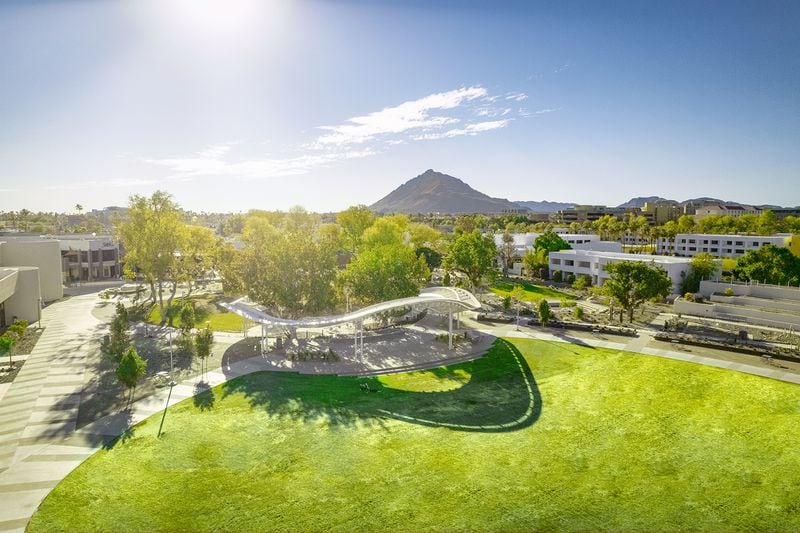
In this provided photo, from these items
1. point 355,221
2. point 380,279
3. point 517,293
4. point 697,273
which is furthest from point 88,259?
point 697,273

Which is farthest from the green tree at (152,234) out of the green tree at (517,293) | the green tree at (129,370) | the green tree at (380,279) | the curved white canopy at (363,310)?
the green tree at (517,293)

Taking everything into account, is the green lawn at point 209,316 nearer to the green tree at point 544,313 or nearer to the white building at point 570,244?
the green tree at point 544,313

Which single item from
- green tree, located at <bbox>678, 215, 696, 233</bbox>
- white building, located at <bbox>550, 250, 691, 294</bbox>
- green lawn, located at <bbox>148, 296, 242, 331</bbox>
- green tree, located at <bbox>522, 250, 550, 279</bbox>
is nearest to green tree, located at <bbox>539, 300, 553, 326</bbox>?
white building, located at <bbox>550, 250, 691, 294</bbox>

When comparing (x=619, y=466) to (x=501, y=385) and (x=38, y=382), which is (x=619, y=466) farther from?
(x=38, y=382)

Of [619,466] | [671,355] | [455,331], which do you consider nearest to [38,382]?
[455,331]

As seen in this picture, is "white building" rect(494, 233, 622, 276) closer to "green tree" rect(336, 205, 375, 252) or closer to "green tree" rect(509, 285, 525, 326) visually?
"green tree" rect(509, 285, 525, 326)

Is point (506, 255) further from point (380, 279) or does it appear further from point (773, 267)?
point (380, 279)
